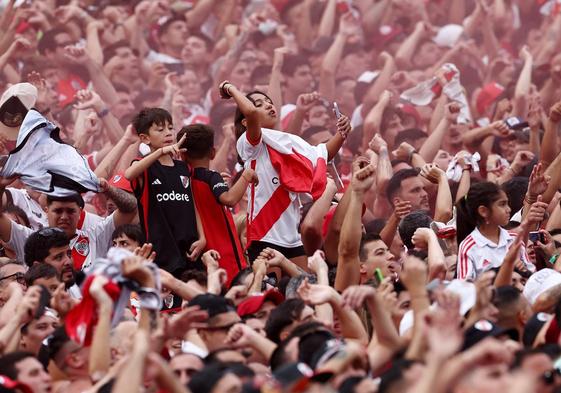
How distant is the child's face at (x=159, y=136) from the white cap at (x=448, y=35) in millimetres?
7365

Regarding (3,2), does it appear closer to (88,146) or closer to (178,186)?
(88,146)

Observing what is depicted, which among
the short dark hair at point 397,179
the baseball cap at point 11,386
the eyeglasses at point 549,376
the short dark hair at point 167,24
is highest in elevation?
the eyeglasses at point 549,376

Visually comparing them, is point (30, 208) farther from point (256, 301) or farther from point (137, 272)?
point (137, 272)

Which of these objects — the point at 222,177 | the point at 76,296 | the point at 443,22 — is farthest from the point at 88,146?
the point at 443,22

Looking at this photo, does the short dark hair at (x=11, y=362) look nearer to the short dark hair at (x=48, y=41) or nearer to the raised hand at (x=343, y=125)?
the raised hand at (x=343, y=125)

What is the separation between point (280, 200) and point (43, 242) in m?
1.49

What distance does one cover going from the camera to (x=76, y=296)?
1007cm

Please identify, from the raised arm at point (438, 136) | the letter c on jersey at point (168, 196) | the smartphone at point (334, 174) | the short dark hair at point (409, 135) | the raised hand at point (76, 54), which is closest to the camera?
the letter c on jersey at point (168, 196)

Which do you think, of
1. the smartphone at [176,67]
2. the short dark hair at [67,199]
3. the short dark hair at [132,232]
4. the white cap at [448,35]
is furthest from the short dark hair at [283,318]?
the white cap at [448,35]

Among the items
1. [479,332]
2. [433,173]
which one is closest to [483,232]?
[433,173]

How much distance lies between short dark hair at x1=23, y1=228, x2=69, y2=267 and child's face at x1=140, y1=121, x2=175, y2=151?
2.47 ft

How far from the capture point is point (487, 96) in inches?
Answer: 639

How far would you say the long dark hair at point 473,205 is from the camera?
1003 cm

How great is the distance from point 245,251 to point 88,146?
332cm
